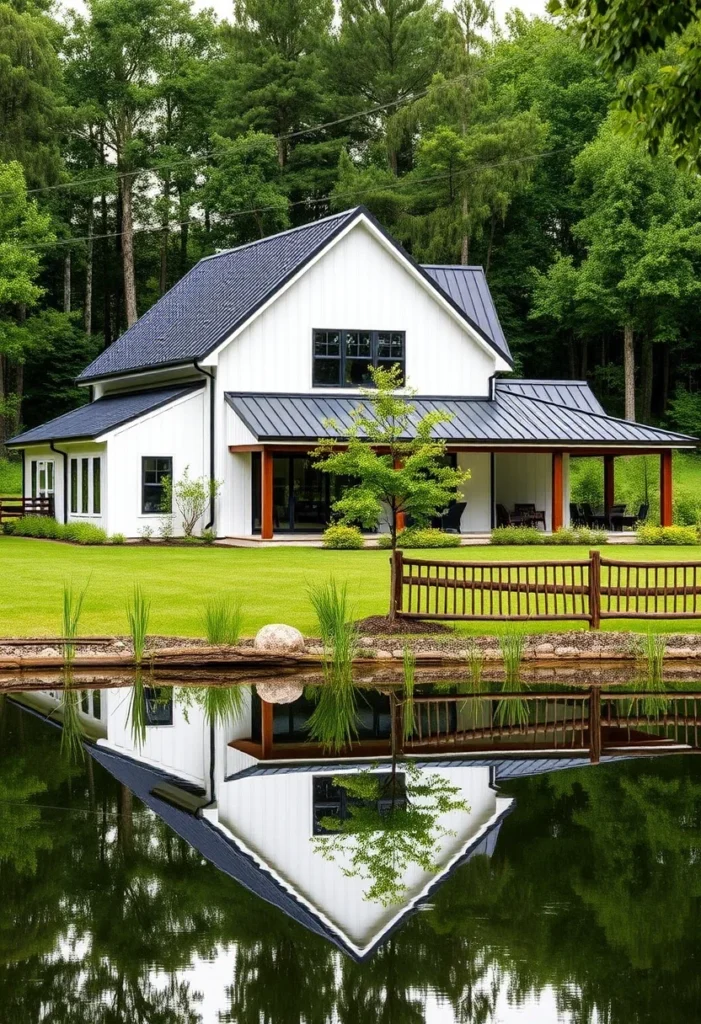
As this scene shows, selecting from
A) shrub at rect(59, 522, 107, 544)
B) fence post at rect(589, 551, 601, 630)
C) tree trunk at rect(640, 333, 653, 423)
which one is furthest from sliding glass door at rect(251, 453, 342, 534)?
tree trunk at rect(640, 333, 653, 423)

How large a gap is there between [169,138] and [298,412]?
31651 mm

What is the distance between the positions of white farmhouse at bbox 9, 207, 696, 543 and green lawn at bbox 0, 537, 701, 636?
3.14m

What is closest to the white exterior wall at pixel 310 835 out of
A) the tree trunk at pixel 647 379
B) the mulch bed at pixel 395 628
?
the mulch bed at pixel 395 628

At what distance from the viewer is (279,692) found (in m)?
15.4

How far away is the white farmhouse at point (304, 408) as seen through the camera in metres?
34.7

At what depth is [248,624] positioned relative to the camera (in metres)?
18.7

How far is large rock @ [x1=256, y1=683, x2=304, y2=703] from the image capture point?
49.2 ft

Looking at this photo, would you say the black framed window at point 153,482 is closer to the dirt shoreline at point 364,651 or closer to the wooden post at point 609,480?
the wooden post at point 609,480

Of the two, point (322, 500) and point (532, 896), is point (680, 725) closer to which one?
point (532, 896)

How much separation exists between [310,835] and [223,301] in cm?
3015

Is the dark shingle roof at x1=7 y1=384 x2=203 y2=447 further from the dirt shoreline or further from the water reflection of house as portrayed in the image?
the water reflection of house

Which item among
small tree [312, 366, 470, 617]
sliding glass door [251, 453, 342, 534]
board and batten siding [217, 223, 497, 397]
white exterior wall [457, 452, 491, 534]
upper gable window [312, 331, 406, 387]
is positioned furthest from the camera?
white exterior wall [457, 452, 491, 534]

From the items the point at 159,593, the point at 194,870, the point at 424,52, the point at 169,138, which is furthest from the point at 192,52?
the point at 194,870

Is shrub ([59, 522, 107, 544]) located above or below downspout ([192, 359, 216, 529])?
below
